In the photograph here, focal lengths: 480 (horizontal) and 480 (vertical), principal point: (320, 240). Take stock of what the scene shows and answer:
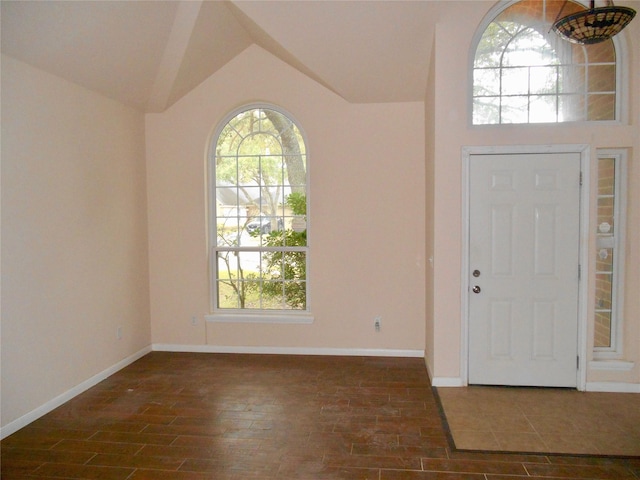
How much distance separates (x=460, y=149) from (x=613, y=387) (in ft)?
7.69

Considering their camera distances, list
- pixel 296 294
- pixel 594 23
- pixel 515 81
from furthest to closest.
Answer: pixel 296 294 < pixel 515 81 < pixel 594 23

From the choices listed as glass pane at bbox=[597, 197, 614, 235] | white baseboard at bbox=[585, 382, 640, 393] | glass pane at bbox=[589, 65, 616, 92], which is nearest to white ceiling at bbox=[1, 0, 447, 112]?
glass pane at bbox=[589, 65, 616, 92]

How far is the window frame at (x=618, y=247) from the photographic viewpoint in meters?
3.99

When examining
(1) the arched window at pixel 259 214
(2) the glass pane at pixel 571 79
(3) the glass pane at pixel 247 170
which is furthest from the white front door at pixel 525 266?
(3) the glass pane at pixel 247 170

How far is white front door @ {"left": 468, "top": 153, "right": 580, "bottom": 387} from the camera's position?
13.1 feet

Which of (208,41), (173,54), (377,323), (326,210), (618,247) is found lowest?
(377,323)

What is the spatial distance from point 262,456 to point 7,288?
6.87 feet

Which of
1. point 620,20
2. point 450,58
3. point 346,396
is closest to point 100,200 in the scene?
point 346,396

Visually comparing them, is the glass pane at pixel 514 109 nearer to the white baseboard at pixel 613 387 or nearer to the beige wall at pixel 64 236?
the white baseboard at pixel 613 387

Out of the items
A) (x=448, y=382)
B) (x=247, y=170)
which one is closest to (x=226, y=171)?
(x=247, y=170)

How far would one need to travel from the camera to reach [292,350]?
17.1 ft

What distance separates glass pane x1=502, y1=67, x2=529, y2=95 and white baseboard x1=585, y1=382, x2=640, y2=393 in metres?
2.52

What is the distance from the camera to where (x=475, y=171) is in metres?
4.04

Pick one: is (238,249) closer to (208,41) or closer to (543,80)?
(208,41)
